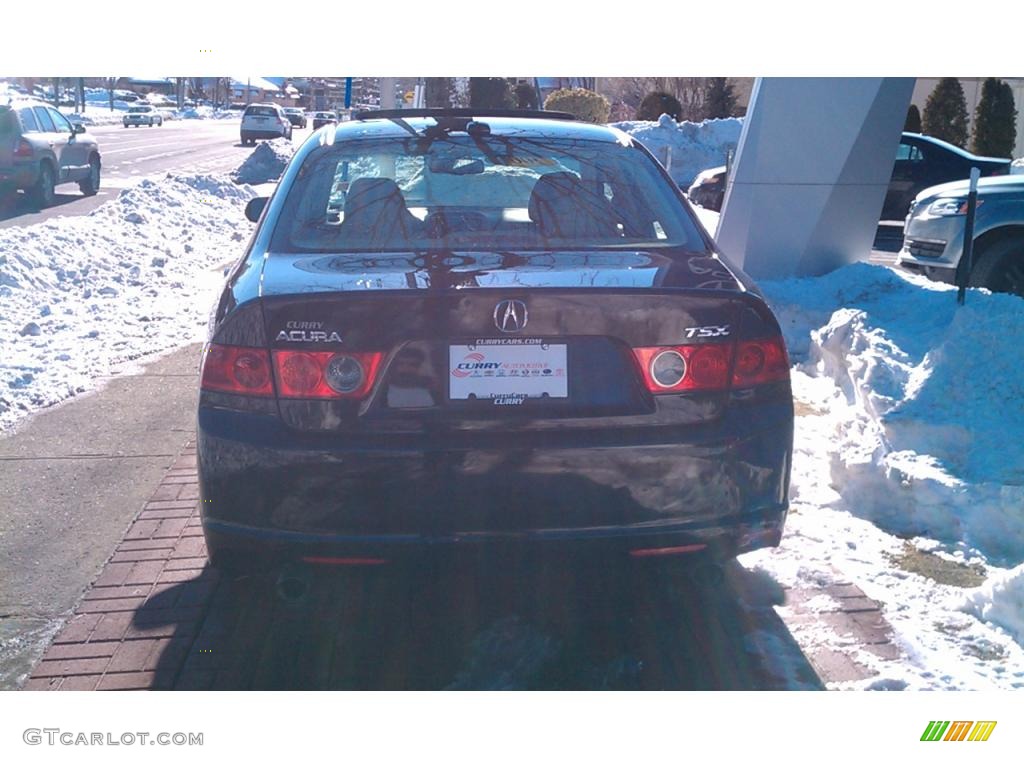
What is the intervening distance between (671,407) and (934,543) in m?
1.92

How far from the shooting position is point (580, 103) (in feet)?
89.5

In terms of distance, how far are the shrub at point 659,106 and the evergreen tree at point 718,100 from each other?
0.93 metres

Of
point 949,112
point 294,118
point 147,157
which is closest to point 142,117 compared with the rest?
point 294,118

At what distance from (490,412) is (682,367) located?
0.60m

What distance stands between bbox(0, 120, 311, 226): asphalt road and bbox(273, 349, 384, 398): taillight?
7.24 metres

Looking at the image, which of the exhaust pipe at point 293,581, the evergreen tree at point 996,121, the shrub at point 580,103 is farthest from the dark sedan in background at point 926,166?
the exhaust pipe at point 293,581

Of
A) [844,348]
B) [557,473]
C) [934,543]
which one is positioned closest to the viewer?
[557,473]

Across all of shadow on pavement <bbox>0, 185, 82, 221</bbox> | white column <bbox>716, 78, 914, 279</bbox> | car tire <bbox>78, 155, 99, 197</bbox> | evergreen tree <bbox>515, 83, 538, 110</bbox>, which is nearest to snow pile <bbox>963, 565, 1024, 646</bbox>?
white column <bbox>716, 78, 914, 279</bbox>

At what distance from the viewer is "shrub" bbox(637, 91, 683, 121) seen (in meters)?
29.6

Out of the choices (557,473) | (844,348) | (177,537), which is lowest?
(177,537)

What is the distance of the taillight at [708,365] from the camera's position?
10.6 ft
